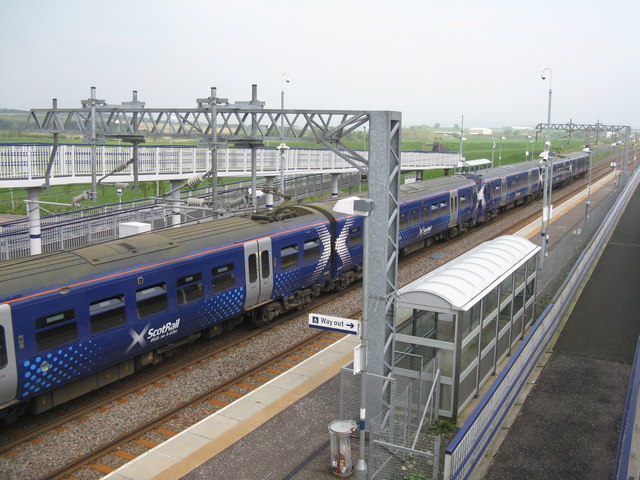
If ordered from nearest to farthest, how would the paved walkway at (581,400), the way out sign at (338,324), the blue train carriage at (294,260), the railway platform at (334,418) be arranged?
1. the way out sign at (338,324)
2. the railway platform at (334,418)
3. the paved walkway at (581,400)
4. the blue train carriage at (294,260)

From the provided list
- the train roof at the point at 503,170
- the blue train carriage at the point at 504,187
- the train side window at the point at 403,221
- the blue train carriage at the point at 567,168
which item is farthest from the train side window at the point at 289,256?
the blue train carriage at the point at 567,168

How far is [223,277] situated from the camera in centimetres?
1581

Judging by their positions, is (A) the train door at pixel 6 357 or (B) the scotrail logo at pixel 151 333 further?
(B) the scotrail logo at pixel 151 333

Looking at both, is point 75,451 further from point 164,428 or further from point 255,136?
point 255,136

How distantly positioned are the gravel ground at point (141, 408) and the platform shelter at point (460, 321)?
4950mm

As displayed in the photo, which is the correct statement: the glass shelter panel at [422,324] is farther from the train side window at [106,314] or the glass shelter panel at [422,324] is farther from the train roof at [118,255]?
the train side window at [106,314]

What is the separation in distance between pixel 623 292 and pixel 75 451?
18.5 m

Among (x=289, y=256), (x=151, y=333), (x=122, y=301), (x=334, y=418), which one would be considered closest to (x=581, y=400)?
(x=334, y=418)

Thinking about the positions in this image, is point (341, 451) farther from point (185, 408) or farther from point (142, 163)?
point (142, 163)

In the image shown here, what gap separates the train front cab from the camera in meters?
10.8

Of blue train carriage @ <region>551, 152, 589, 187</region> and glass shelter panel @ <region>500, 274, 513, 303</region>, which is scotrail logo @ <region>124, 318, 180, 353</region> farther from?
blue train carriage @ <region>551, 152, 589, 187</region>

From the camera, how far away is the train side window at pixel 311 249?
1892 cm

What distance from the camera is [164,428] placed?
478 inches

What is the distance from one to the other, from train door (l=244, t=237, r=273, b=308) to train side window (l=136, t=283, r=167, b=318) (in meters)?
2.95
